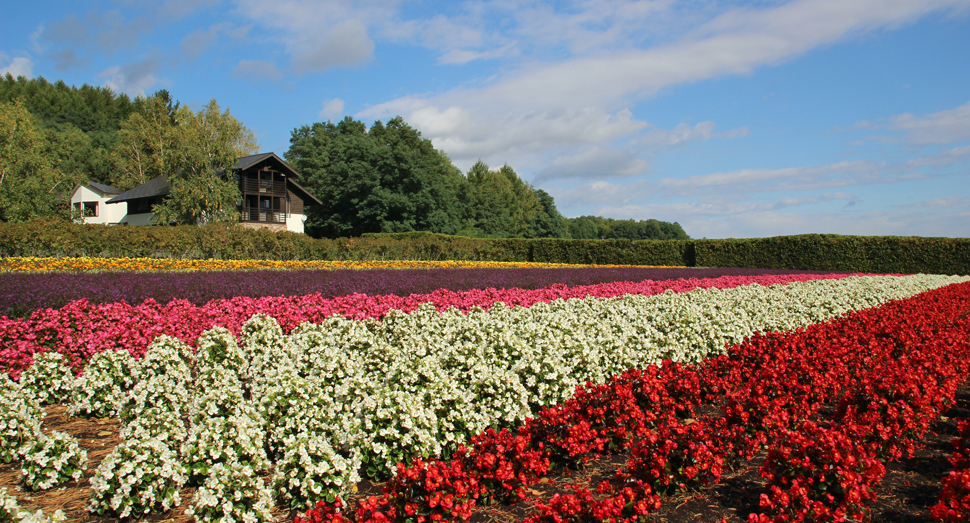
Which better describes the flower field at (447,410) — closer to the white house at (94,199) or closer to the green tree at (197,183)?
the green tree at (197,183)

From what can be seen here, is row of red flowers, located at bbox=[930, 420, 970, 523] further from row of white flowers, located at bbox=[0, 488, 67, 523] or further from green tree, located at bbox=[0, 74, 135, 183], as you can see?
green tree, located at bbox=[0, 74, 135, 183]

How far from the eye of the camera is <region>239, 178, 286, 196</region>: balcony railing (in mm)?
43000

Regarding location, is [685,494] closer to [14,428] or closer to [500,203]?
[14,428]

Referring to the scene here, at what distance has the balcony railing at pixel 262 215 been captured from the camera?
43.2m

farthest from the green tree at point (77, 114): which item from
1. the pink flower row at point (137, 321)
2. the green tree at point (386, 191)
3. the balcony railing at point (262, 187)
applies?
the pink flower row at point (137, 321)

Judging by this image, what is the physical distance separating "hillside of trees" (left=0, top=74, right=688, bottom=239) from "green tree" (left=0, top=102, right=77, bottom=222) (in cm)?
8

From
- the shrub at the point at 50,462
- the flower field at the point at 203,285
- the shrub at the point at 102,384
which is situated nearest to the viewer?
the shrub at the point at 50,462

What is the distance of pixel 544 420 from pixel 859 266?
2785cm

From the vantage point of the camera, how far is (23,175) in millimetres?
38781

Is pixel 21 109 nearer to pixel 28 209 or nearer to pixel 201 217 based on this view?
pixel 28 209

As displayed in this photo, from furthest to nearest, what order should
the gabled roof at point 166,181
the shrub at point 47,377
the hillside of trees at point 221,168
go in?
the gabled roof at point 166,181 → the hillside of trees at point 221,168 → the shrub at point 47,377

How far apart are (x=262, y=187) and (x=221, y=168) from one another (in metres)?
7.54

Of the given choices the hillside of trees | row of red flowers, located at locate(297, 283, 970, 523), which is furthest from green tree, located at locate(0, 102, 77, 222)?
row of red flowers, located at locate(297, 283, 970, 523)

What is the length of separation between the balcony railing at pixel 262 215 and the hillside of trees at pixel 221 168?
13.3 ft
